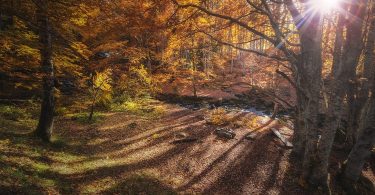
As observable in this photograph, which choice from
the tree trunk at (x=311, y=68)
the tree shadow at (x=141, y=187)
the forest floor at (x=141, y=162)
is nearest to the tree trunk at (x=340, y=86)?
the tree trunk at (x=311, y=68)

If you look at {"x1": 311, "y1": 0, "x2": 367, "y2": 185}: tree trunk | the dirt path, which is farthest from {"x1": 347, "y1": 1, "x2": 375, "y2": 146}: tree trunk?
{"x1": 311, "y1": 0, "x2": 367, "y2": 185}: tree trunk

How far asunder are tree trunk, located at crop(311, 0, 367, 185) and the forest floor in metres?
1.19

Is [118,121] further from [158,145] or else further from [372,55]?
[372,55]

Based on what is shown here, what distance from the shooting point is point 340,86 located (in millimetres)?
7980

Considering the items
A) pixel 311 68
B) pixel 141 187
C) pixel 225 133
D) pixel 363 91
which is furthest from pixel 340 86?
pixel 141 187

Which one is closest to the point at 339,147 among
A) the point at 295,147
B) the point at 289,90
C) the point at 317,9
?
the point at 295,147

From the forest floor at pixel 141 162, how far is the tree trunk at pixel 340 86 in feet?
3.89

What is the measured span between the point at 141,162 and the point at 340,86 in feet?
25.2

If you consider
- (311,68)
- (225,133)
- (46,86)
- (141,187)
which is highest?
(311,68)

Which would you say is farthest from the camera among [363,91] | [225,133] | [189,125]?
[189,125]

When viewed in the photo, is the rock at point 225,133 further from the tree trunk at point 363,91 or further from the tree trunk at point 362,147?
the tree trunk at point 363,91

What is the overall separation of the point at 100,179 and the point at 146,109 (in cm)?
1089

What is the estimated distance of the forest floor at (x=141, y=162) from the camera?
7.83 m

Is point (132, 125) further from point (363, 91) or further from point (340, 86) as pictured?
point (363, 91)
